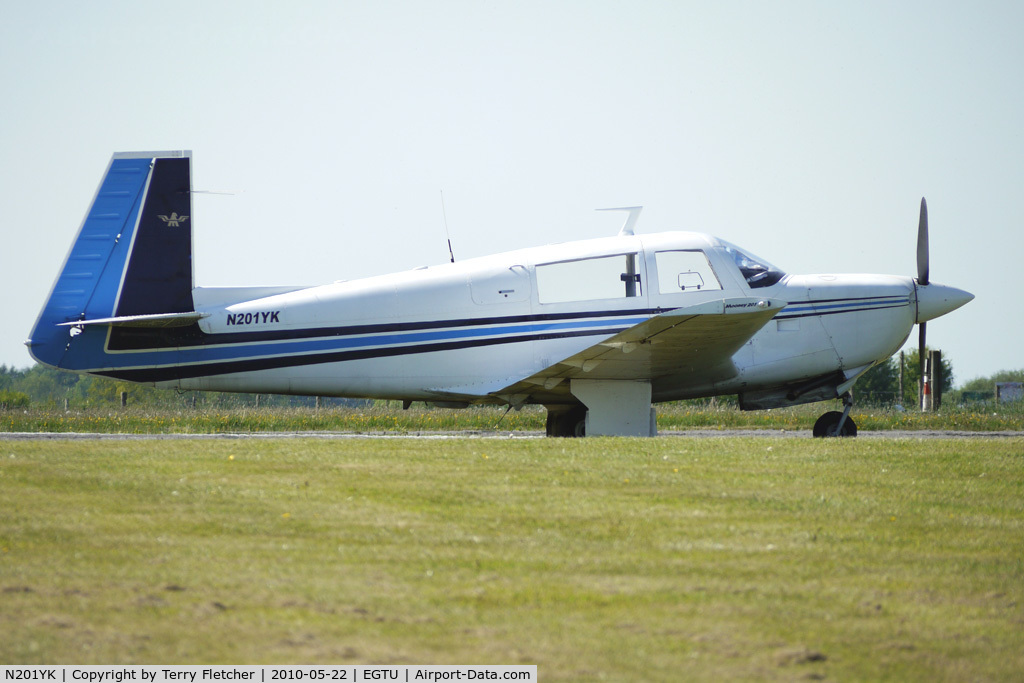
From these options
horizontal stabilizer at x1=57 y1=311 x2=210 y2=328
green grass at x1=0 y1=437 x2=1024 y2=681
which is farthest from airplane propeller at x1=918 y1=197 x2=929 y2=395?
horizontal stabilizer at x1=57 y1=311 x2=210 y2=328

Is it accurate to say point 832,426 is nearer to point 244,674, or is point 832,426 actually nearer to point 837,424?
point 837,424

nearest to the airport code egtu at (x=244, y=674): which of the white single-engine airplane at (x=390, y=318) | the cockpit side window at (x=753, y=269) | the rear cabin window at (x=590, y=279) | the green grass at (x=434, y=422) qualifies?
the white single-engine airplane at (x=390, y=318)

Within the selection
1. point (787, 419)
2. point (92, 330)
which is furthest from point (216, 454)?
point (787, 419)

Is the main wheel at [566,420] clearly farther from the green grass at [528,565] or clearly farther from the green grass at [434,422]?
the green grass at [528,565]

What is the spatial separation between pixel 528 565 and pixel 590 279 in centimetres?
789

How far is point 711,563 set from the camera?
5715mm

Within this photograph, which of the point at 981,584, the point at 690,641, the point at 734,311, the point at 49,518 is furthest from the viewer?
the point at 734,311

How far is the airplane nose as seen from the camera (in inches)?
582

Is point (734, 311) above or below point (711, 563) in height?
above

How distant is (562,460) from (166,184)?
7408mm

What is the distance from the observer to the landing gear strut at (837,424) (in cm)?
1456

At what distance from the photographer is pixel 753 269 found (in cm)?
1377

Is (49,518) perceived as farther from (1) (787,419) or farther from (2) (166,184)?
(1) (787,419)

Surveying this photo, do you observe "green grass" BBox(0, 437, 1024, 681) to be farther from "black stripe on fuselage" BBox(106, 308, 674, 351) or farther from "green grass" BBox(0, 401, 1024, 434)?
"green grass" BBox(0, 401, 1024, 434)
